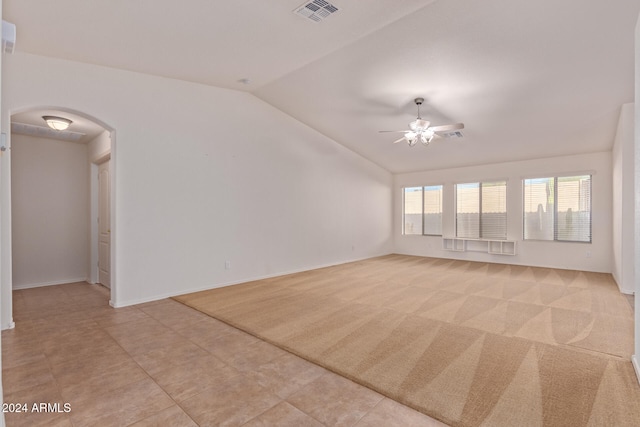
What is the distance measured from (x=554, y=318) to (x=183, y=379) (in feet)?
13.8

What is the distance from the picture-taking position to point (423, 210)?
384 inches

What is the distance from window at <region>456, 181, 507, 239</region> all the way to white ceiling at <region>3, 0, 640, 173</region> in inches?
84.5

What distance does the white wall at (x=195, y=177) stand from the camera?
4.26 meters

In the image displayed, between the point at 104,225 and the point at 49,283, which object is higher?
the point at 104,225

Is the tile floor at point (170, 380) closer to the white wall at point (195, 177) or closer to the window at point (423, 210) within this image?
the white wall at point (195, 177)

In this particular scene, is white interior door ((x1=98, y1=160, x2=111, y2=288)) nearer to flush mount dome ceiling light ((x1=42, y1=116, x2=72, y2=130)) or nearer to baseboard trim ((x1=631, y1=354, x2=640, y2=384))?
flush mount dome ceiling light ((x1=42, y1=116, x2=72, y2=130))

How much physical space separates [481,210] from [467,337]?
6.10 meters

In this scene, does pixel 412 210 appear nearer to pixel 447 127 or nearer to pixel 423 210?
pixel 423 210

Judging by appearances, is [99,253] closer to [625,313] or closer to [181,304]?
[181,304]

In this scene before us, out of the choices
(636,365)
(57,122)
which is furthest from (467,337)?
(57,122)

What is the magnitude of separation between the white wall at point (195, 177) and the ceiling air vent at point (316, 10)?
8.62 ft

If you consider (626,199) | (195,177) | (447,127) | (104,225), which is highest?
(447,127)

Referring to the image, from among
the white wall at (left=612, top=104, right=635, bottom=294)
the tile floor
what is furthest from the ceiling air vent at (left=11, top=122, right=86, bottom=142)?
the white wall at (left=612, top=104, right=635, bottom=294)

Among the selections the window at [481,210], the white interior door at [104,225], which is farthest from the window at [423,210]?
the white interior door at [104,225]
